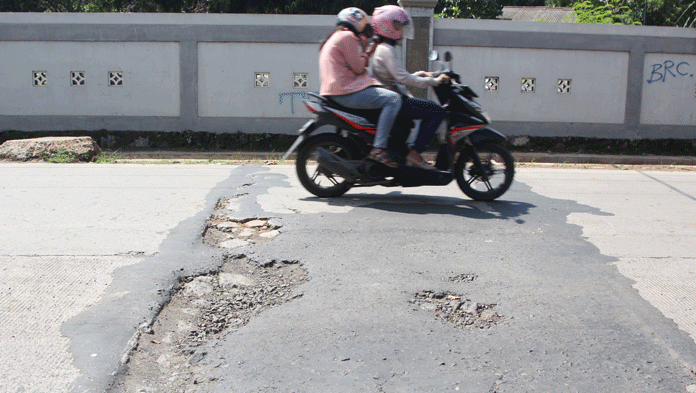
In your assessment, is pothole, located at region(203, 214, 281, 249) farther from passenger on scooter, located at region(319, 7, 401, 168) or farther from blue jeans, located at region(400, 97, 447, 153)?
blue jeans, located at region(400, 97, 447, 153)

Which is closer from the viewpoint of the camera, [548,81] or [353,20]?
[353,20]

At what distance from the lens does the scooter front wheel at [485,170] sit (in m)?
5.56

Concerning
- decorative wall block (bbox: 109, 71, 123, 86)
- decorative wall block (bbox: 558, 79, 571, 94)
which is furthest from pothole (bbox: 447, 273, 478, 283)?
decorative wall block (bbox: 109, 71, 123, 86)

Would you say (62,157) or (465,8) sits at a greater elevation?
(465,8)

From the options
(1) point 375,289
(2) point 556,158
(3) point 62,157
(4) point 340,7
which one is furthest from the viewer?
(4) point 340,7

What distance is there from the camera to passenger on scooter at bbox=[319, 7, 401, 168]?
17.2 feet

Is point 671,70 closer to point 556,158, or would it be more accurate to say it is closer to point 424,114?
point 556,158

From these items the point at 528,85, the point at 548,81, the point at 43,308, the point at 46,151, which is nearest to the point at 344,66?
the point at 43,308

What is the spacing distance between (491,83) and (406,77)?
835cm

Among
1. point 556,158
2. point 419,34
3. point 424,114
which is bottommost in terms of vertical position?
point 556,158

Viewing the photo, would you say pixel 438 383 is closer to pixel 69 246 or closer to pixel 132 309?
pixel 132 309

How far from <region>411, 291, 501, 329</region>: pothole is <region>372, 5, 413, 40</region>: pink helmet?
298 centimetres

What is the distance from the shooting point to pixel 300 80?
43.3ft

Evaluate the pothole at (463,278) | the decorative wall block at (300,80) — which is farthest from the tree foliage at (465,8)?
the pothole at (463,278)
